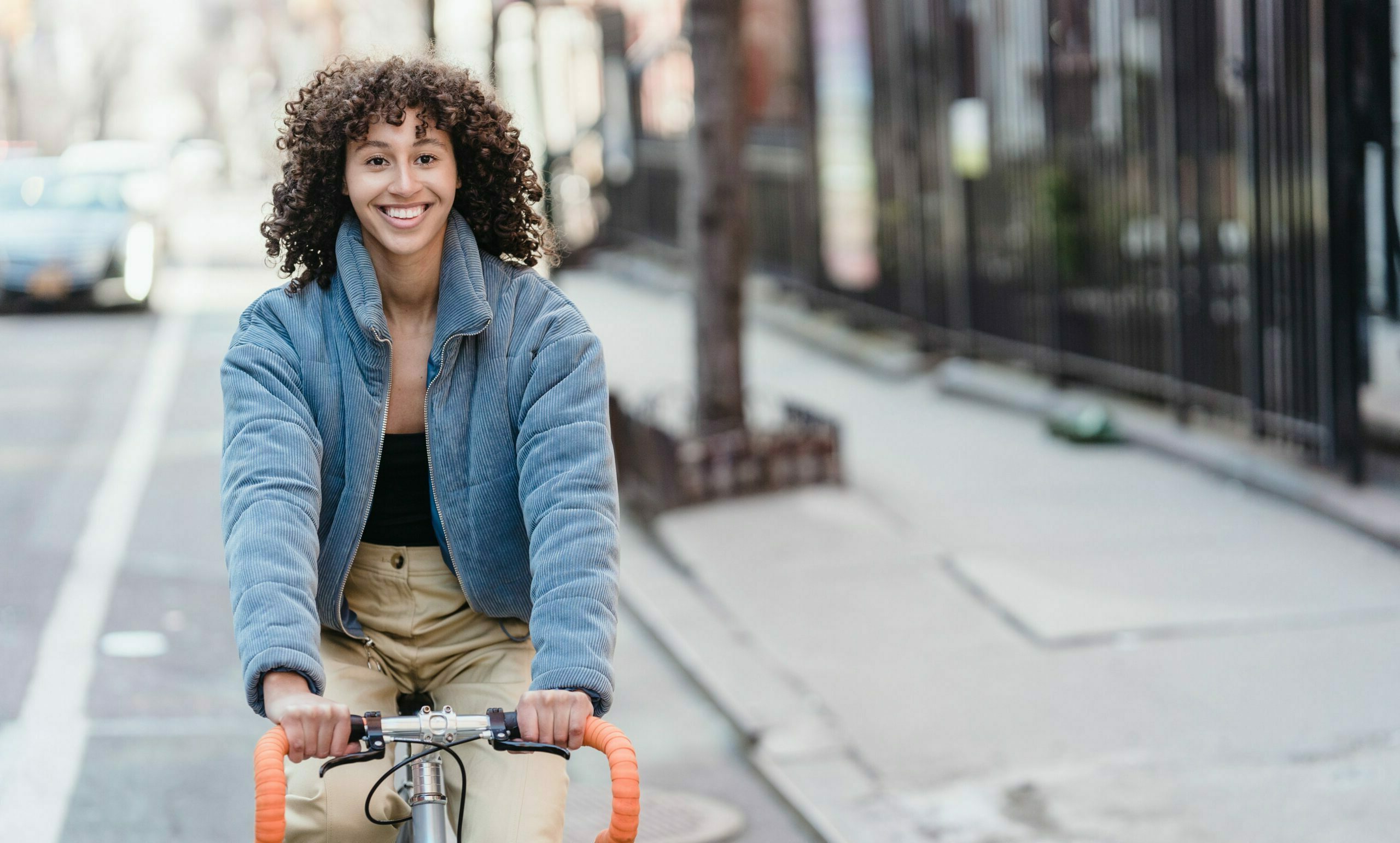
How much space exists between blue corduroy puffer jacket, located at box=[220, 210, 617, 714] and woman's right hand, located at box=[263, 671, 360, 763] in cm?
19

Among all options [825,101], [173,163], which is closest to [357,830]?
[825,101]

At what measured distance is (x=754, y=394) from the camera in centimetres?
1311

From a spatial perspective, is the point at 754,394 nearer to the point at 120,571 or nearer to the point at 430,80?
the point at 120,571

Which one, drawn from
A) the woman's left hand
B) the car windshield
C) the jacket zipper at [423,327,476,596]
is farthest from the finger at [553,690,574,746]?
the car windshield

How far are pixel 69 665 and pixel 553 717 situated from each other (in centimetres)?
494

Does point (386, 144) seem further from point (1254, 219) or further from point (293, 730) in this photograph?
point (1254, 219)

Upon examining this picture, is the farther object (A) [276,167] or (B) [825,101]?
(B) [825,101]

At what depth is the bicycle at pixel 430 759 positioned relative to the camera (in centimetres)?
236

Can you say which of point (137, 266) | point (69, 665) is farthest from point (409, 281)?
point (137, 266)

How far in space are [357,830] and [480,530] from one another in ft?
1.74

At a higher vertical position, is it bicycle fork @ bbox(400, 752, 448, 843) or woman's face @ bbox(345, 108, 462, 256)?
woman's face @ bbox(345, 108, 462, 256)

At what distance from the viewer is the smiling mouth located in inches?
114

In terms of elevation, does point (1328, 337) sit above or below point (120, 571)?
above

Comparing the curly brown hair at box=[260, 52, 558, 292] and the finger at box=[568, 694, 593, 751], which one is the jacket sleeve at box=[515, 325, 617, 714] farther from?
the curly brown hair at box=[260, 52, 558, 292]
